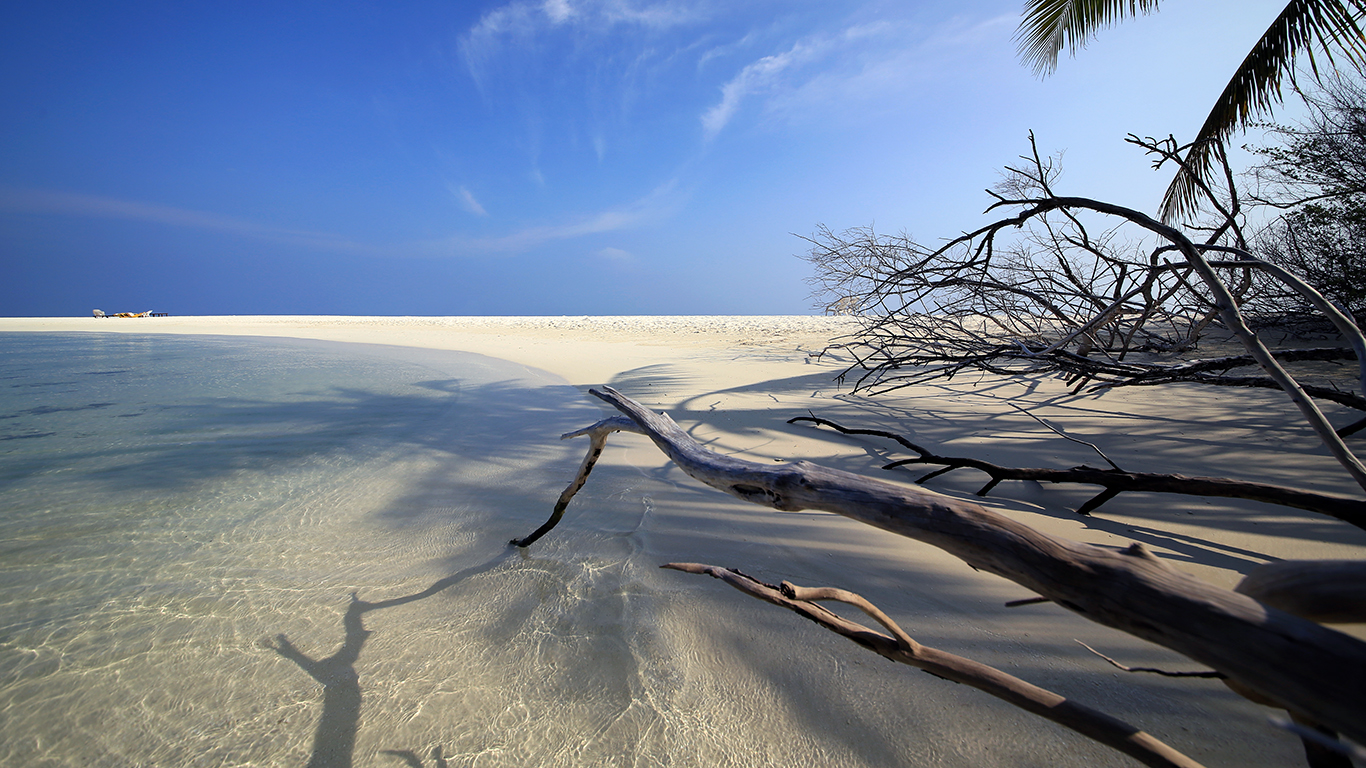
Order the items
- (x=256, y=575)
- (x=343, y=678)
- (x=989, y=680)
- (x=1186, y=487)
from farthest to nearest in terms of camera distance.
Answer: (x=256, y=575)
(x=1186, y=487)
(x=343, y=678)
(x=989, y=680)

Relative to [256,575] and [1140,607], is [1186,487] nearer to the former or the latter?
[1140,607]

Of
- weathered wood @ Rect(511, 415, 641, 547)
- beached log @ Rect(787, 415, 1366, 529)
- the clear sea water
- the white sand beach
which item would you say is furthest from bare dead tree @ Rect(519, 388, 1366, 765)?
beached log @ Rect(787, 415, 1366, 529)

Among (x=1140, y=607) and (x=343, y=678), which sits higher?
(x=1140, y=607)

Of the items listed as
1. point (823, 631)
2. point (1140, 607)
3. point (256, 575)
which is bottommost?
point (256, 575)

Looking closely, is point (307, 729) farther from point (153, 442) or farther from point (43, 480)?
point (153, 442)

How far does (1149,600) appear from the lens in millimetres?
734

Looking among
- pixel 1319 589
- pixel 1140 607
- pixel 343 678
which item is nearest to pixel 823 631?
pixel 1140 607

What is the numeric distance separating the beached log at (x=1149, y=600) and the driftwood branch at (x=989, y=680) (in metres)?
0.18

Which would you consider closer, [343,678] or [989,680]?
[989,680]

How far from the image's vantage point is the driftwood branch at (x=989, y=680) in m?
0.80

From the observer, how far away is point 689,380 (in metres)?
6.76

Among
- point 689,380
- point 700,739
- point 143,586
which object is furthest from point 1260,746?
point 689,380

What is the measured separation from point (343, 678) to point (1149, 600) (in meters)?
2.03

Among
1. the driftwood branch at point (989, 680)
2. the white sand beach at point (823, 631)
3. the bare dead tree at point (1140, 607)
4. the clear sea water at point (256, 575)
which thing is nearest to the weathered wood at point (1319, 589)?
the bare dead tree at point (1140, 607)
